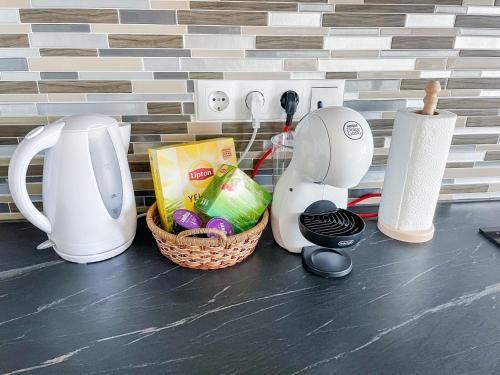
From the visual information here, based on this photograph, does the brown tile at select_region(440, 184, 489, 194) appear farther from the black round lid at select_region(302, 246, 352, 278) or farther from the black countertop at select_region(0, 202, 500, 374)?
the black round lid at select_region(302, 246, 352, 278)

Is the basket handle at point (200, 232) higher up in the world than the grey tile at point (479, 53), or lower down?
lower down

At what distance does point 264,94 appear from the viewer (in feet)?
2.70

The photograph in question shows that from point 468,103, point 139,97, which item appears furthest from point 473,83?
point 139,97

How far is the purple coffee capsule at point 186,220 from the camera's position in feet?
2.22

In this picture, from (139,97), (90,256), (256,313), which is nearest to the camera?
(256,313)

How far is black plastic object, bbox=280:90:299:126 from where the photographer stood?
80cm

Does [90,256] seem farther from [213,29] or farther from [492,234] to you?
[492,234]

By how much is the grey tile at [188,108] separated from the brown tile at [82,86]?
12 centimetres

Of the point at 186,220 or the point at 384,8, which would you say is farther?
the point at 384,8

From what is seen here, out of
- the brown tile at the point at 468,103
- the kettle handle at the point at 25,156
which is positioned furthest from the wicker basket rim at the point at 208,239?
the brown tile at the point at 468,103

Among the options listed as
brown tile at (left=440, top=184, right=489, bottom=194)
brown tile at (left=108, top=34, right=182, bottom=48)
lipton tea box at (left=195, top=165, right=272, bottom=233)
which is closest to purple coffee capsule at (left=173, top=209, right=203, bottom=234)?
lipton tea box at (left=195, top=165, right=272, bottom=233)

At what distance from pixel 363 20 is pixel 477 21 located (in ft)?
0.89

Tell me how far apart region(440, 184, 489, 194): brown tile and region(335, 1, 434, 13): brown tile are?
1.46ft

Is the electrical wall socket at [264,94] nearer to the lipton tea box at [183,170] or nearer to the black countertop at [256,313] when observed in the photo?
the lipton tea box at [183,170]
